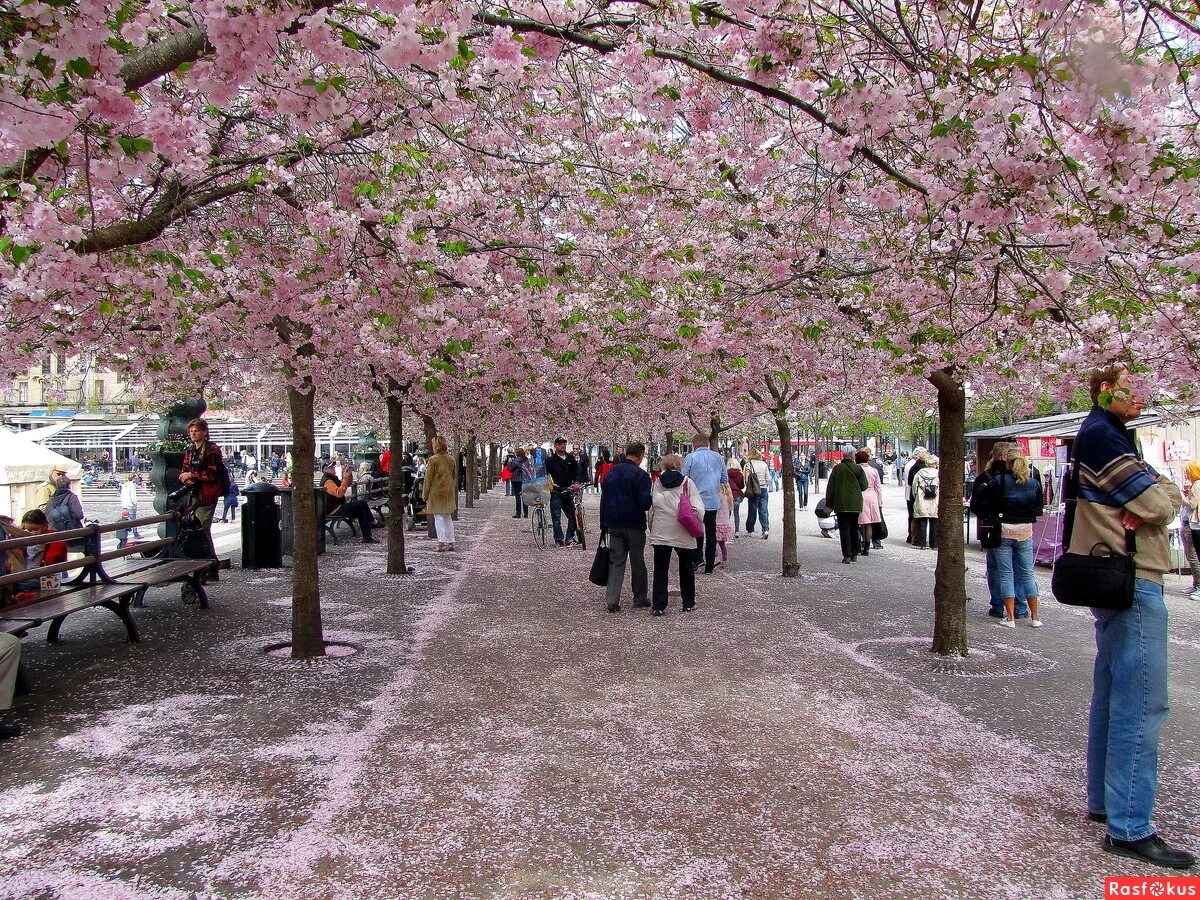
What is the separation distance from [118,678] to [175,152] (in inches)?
169

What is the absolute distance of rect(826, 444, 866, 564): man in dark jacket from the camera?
44.8ft

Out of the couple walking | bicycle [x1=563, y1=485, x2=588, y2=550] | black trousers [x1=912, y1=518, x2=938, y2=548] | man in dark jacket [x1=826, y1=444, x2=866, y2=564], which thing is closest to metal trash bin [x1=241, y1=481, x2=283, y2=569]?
bicycle [x1=563, y1=485, x2=588, y2=550]

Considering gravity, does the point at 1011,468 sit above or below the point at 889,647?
above

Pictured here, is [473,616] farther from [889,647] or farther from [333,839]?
[333,839]

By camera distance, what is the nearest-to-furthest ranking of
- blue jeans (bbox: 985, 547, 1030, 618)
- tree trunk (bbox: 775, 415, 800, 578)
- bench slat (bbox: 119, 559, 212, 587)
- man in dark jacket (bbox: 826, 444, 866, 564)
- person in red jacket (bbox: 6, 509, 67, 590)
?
1. bench slat (bbox: 119, 559, 212, 587)
2. blue jeans (bbox: 985, 547, 1030, 618)
3. person in red jacket (bbox: 6, 509, 67, 590)
4. tree trunk (bbox: 775, 415, 800, 578)
5. man in dark jacket (bbox: 826, 444, 866, 564)

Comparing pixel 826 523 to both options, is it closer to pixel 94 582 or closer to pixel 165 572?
pixel 165 572

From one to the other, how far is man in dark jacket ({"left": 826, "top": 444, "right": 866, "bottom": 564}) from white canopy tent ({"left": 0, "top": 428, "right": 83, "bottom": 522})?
550 inches

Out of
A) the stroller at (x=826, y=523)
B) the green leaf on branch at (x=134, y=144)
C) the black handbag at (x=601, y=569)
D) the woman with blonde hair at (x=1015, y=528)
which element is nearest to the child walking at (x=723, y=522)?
the black handbag at (x=601, y=569)

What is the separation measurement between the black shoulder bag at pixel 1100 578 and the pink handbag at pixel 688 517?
5508mm

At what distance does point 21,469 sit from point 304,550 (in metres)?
12.3

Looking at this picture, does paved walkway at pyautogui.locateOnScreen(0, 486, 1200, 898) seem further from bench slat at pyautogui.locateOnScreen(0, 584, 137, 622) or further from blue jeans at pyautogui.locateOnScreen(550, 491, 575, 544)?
blue jeans at pyautogui.locateOnScreen(550, 491, 575, 544)

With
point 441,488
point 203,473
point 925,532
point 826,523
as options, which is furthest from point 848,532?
point 203,473

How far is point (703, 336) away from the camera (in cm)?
894

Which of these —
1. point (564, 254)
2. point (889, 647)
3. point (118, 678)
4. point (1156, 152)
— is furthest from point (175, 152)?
point (889, 647)
